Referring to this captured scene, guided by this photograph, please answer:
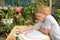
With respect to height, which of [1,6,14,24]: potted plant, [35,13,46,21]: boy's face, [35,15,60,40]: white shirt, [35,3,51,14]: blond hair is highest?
[35,3,51,14]: blond hair

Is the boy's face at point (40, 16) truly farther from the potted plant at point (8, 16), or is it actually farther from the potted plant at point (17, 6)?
the potted plant at point (17, 6)

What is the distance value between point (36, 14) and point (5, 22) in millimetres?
3671

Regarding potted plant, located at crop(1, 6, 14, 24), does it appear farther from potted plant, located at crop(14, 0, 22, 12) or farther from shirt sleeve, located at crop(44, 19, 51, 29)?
shirt sleeve, located at crop(44, 19, 51, 29)

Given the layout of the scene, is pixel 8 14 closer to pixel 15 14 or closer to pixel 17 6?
pixel 15 14

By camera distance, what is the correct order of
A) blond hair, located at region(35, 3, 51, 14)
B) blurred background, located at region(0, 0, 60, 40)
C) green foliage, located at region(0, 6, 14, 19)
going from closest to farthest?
Answer: blond hair, located at region(35, 3, 51, 14)
blurred background, located at region(0, 0, 60, 40)
green foliage, located at region(0, 6, 14, 19)

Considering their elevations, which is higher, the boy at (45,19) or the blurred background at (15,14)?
the boy at (45,19)

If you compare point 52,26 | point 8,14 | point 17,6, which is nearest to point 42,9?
point 52,26

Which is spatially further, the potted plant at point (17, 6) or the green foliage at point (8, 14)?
the potted plant at point (17, 6)

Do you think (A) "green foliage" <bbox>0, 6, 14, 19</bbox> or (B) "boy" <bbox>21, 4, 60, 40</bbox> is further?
(A) "green foliage" <bbox>0, 6, 14, 19</bbox>

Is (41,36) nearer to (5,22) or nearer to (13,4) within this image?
(5,22)

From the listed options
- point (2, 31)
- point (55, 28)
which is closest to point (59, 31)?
point (55, 28)

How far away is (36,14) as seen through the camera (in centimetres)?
205

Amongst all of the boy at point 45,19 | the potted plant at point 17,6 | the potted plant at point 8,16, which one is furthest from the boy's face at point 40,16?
the potted plant at point 17,6

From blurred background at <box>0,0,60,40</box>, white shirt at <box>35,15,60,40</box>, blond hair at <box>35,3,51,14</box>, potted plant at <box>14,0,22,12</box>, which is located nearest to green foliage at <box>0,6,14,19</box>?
blurred background at <box>0,0,60,40</box>
